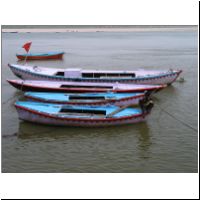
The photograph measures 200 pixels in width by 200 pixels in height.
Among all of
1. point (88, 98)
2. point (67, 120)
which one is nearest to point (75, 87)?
point (88, 98)

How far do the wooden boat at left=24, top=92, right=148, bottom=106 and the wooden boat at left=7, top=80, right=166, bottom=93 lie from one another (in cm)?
127

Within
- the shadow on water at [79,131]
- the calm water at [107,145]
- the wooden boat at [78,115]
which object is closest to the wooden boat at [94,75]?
the calm water at [107,145]

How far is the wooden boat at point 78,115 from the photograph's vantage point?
714 inches

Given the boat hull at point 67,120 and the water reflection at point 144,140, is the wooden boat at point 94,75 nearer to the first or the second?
the boat hull at point 67,120

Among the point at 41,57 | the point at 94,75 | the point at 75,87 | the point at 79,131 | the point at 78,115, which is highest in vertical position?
the point at 41,57

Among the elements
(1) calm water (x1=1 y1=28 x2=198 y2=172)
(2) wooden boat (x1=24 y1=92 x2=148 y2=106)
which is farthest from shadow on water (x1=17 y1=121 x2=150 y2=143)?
(2) wooden boat (x1=24 y1=92 x2=148 y2=106)

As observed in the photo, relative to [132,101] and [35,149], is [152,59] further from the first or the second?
[35,149]

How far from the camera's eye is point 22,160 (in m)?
15.0

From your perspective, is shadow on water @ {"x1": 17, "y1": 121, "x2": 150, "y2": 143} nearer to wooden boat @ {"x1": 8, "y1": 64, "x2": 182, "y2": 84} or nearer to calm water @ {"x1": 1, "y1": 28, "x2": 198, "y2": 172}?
calm water @ {"x1": 1, "y1": 28, "x2": 198, "y2": 172}

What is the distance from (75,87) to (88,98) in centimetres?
306

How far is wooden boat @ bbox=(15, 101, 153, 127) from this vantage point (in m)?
18.1

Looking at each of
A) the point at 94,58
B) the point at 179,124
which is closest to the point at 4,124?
the point at 179,124

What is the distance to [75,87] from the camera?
24891 millimetres

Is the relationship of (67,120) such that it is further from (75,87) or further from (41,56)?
(41,56)
